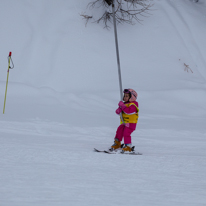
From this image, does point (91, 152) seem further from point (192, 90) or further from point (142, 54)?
point (142, 54)

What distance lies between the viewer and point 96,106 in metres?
12.8

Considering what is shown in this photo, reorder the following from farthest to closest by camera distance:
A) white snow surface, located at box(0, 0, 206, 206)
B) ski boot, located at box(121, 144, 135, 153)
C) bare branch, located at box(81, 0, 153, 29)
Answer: bare branch, located at box(81, 0, 153, 29), ski boot, located at box(121, 144, 135, 153), white snow surface, located at box(0, 0, 206, 206)

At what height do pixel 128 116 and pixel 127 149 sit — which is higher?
pixel 128 116

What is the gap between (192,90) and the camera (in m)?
14.6

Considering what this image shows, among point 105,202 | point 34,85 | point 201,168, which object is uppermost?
point 34,85

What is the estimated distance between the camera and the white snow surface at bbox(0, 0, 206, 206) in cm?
468

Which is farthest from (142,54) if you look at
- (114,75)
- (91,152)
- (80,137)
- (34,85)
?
(91,152)

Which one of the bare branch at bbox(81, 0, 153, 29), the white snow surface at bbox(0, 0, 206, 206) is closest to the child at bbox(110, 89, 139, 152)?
the white snow surface at bbox(0, 0, 206, 206)

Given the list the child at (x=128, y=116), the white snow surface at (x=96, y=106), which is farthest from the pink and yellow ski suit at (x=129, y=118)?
the white snow surface at (x=96, y=106)

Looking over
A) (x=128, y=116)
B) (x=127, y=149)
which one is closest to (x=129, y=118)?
(x=128, y=116)

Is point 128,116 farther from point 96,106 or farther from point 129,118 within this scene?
point 96,106

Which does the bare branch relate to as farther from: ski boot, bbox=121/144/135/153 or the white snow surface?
ski boot, bbox=121/144/135/153

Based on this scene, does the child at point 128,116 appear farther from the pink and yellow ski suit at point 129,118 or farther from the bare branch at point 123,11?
the bare branch at point 123,11

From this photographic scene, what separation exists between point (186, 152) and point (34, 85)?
25.7 ft
